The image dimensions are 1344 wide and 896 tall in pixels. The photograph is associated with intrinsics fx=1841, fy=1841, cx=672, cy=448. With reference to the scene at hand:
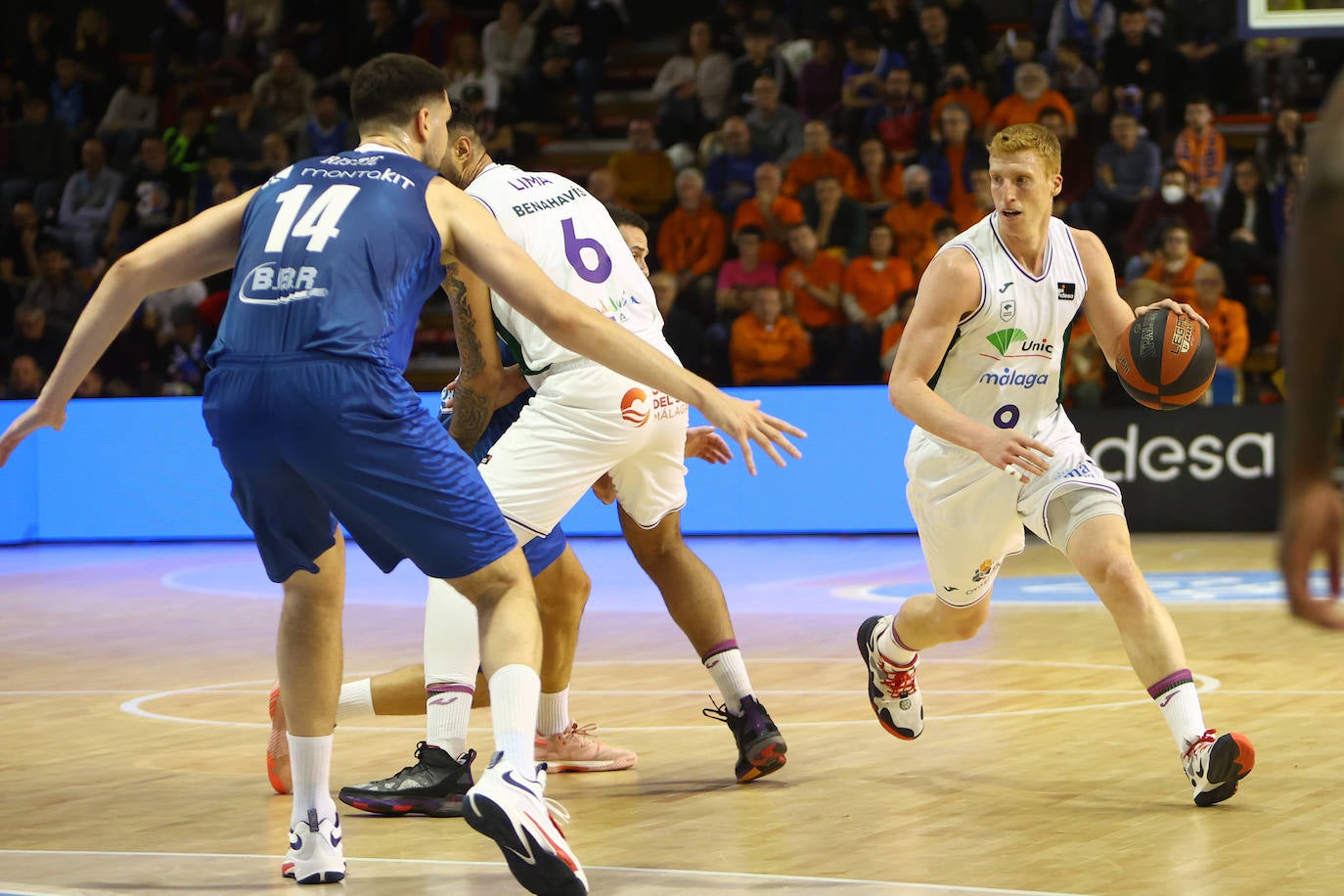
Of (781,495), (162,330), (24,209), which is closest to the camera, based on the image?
(781,495)

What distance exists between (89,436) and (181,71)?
5.84 meters

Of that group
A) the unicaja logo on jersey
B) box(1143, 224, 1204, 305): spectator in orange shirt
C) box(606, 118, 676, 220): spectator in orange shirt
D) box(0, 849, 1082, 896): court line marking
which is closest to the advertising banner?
box(1143, 224, 1204, 305): spectator in orange shirt

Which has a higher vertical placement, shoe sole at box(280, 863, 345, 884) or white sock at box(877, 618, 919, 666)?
shoe sole at box(280, 863, 345, 884)

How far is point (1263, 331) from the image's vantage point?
13.3 m

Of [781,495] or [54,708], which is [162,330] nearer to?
[781,495]

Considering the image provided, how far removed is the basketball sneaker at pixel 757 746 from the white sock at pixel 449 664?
0.77 m

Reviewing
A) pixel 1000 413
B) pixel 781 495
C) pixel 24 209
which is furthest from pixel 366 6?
pixel 1000 413

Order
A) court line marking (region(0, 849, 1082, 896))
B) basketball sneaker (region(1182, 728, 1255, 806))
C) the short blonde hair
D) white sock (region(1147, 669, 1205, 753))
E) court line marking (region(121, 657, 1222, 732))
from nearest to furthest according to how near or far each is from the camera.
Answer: court line marking (region(0, 849, 1082, 896)) < basketball sneaker (region(1182, 728, 1255, 806)) < white sock (region(1147, 669, 1205, 753)) < the short blonde hair < court line marking (region(121, 657, 1222, 732))

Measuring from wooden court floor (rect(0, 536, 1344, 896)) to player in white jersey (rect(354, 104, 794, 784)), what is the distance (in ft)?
1.19

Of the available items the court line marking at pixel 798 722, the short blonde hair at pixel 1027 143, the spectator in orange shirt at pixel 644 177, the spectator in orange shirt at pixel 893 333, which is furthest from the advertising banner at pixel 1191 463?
the short blonde hair at pixel 1027 143

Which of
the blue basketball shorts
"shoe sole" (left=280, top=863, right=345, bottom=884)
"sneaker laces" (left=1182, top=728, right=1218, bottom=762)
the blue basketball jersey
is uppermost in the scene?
the blue basketball jersey

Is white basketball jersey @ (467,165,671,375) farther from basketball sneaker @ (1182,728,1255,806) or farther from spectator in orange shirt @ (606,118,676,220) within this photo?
spectator in orange shirt @ (606,118,676,220)

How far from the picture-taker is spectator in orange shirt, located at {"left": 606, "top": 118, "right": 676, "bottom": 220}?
50.9ft

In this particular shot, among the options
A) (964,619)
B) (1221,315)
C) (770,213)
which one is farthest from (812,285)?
(964,619)
